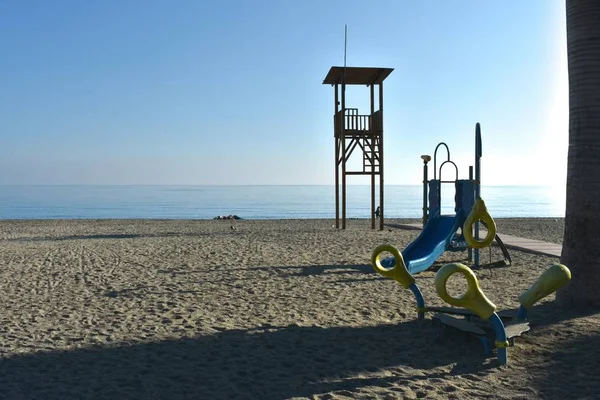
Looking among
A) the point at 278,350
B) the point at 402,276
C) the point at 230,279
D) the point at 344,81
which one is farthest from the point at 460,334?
the point at 344,81

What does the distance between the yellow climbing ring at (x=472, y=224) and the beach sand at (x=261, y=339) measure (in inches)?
39.6

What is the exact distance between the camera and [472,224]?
6.61 metres

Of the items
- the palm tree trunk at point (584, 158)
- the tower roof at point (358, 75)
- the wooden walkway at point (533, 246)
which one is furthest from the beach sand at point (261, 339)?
the tower roof at point (358, 75)

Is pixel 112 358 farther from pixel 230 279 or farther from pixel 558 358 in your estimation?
pixel 230 279

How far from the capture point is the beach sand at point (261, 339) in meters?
4.35

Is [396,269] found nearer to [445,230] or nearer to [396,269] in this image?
[396,269]

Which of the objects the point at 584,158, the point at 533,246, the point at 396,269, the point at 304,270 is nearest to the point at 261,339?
the point at 396,269

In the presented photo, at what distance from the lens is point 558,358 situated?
16.3ft

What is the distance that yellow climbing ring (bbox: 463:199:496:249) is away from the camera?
6307 mm

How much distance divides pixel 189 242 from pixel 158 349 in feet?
35.2

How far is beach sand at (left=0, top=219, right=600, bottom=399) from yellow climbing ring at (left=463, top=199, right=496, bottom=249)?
1.01m

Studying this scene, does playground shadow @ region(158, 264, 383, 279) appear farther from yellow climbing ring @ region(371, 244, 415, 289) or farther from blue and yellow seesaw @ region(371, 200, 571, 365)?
yellow climbing ring @ region(371, 244, 415, 289)

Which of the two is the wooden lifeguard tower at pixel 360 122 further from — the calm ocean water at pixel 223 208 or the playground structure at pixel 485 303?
the calm ocean water at pixel 223 208

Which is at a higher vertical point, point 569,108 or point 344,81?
point 344,81
